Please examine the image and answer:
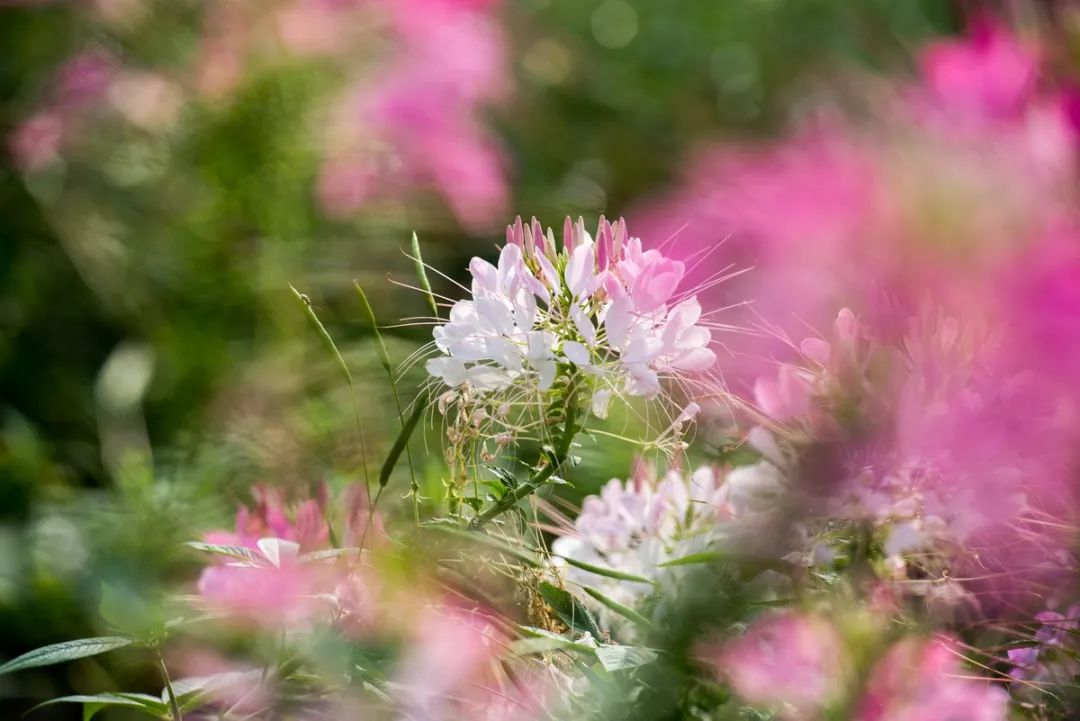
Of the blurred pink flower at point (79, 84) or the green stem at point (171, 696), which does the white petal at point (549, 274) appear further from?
the blurred pink flower at point (79, 84)

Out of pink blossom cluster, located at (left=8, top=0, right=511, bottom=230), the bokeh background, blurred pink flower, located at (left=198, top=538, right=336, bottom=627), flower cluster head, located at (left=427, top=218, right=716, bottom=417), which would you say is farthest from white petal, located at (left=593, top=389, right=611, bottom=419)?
pink blossom cluster, located at (left=8, top=0, right=511, bottom=230)

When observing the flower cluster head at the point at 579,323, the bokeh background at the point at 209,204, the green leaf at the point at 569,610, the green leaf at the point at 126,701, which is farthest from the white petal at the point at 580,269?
the bokeh background at the point at 209,204

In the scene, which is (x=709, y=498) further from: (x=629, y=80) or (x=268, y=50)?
(x=629, y=80)

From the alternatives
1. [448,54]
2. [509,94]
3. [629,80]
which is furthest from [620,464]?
[629,80]

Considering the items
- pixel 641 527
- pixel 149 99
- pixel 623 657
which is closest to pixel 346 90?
pixel 149 99

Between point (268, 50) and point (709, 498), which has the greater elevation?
point (268, 50)
